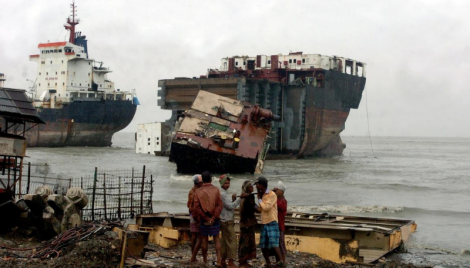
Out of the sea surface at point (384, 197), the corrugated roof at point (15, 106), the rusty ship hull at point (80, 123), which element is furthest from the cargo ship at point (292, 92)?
the corrugated roof at point (15, 106)

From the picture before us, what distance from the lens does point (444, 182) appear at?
30625mm

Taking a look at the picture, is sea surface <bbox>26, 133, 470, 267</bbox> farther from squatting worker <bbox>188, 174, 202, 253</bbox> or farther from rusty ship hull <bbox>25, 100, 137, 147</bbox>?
rusty ship hull <bbox>25, 100, 137, 147</bbox>

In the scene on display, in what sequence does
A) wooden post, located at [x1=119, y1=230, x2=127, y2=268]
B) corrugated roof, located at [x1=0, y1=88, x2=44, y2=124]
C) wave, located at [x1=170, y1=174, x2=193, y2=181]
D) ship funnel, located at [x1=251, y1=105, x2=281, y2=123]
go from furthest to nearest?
ship funnel, located at [x1=251, y1=105, x2=281, y2=123]
wave, located at [x1=170, y1=174, x2=193, y2=181]
corrugated roof, located at [x1=0, y1=88, x2=44, y2=124]
wooden post, located at [x1=119, y1=230, x2=127, y2=268]

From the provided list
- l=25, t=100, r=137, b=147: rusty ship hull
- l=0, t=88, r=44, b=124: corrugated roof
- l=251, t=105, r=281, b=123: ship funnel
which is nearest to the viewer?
l=0, t=88, r=44, b=124: corrugated roof

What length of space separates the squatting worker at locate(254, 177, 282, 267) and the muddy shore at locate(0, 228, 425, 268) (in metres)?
0.63

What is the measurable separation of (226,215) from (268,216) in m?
0.59

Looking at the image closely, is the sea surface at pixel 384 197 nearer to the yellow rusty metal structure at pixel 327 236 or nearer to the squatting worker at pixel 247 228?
the yellow rusty metal structure at pixel 327 236

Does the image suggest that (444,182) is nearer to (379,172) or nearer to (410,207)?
(379,172)

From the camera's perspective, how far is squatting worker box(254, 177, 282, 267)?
809 cm

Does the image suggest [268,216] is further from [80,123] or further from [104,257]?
[80,123]

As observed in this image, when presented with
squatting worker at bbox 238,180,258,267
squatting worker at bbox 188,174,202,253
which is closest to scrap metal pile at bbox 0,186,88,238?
squatting worker at bbox 188,174,202,253

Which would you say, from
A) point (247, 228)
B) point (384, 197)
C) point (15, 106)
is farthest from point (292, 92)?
point (247, 228)

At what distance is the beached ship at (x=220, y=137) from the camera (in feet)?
84.4

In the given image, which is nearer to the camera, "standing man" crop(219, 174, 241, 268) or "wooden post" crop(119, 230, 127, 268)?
"wooden post" crop(119, 230, 127, 268)
